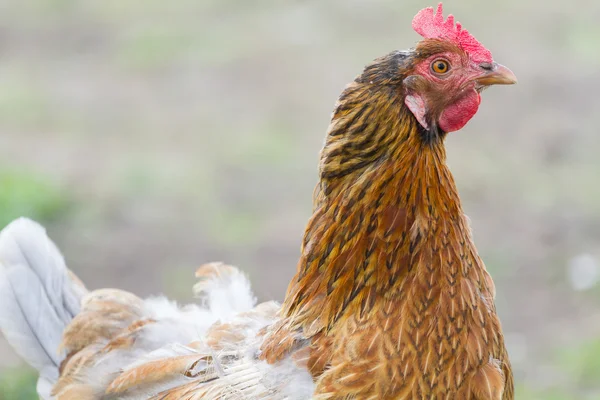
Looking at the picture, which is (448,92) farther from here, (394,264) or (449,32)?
(394,264)

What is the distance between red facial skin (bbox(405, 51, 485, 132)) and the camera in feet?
8.66

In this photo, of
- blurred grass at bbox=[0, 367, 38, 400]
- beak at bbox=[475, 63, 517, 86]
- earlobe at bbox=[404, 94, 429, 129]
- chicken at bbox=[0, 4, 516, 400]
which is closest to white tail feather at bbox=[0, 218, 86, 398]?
chicken at bbox=[0, 4, 516, 400]

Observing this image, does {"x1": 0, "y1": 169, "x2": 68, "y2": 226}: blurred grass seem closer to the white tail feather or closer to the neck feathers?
the white tail feather

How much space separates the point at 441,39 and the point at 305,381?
3.76 ft

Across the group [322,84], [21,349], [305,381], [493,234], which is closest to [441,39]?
[305,381]

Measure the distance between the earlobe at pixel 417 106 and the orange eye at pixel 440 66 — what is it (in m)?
0.10

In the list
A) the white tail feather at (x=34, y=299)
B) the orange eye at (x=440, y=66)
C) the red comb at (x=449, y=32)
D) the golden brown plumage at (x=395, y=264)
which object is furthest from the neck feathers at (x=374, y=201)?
the white tail feather at (x=34, y=299)

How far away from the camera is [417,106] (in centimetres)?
263

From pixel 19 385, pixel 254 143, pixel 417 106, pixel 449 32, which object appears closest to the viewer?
pixel 417 106

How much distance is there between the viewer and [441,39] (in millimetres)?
2717

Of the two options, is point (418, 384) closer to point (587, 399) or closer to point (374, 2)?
point (587, 399)

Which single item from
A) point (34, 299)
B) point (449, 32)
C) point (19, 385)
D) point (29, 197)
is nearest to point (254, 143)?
point (29, 197)

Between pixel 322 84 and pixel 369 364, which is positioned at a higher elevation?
pixel 322 84

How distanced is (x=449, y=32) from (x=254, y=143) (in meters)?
4.91
